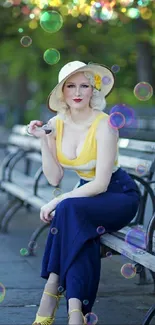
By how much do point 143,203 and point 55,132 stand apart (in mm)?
1260

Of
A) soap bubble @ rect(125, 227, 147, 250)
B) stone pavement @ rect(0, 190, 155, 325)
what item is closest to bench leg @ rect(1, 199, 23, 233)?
stone pavement @ rect(0, 190, 155, 325)

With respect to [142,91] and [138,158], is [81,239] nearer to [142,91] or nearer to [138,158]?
[142,91]

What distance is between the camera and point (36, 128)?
192 inches

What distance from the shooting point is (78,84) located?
491 centimetres

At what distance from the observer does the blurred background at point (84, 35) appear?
Answer: 799 cm

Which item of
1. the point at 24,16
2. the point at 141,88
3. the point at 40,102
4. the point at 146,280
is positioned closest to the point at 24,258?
the point at 146,280

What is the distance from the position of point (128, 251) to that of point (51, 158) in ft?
2.45

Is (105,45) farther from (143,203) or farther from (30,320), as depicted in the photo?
(30,320)

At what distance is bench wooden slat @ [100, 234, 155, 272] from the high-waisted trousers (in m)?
0.11

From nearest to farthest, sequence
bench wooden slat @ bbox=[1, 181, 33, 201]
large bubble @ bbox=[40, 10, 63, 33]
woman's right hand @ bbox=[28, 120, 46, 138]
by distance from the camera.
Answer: woman's right hand @ bbox=[28, 120, 46, 138]
large bubble @ bbox=[40, 10, 63, 33]
bench wooden slat @ bbox=[1, 181, 33, 201]

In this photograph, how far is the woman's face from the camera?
4.89 m

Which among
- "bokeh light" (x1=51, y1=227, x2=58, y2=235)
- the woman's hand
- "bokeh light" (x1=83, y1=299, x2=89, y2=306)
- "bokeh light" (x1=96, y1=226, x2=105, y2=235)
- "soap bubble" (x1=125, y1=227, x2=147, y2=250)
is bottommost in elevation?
"bokeh light" (x1=83, y1=299, x2=89, y2=306)

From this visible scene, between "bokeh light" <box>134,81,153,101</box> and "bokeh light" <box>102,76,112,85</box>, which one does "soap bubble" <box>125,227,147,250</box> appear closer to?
"bokeh light" <box>102,76,112,85</box>

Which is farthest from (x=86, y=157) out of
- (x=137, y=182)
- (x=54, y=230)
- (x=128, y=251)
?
(x=137, y=182)
